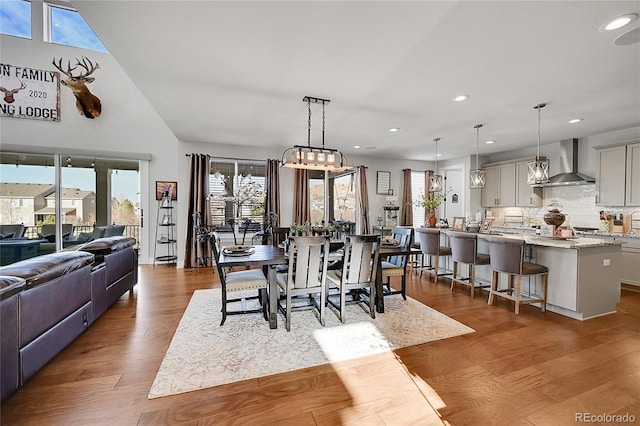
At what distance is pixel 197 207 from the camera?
6191 millimetres

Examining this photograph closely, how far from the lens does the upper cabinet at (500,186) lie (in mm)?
6730

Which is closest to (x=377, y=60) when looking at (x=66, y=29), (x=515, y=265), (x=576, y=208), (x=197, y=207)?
(x=515, y=265)

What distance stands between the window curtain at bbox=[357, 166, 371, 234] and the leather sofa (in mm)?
5486

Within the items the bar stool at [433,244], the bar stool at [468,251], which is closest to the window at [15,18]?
the bar stool at [433,244]

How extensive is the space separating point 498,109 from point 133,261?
5766mm

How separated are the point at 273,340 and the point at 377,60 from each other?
2895mm

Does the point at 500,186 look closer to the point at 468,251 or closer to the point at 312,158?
the point at 468,251

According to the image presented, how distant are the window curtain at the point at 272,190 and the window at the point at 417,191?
13.2ft

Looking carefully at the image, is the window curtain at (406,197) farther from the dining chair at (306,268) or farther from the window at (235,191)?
the dining chair at (306,268)

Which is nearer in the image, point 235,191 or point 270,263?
point 270,263

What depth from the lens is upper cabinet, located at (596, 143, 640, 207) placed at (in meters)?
4.78

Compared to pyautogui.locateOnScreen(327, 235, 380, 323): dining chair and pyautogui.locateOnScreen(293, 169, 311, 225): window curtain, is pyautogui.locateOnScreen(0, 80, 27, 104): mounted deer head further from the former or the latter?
pyautogui.locateOnScreen(327, 235, 380, 323): dining chair

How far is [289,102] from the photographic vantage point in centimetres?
382

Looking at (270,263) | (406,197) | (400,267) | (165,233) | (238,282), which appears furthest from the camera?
(406,197)
